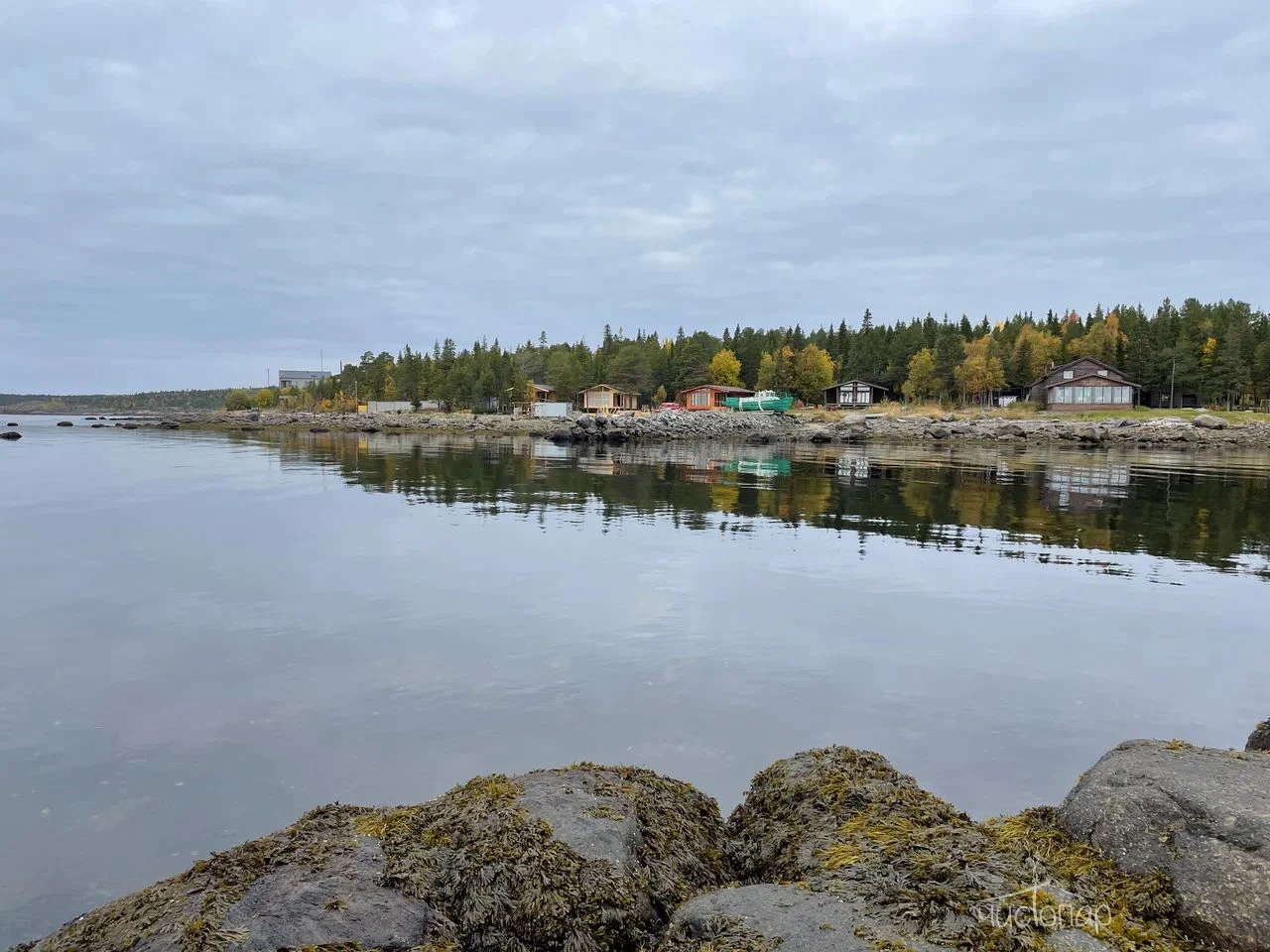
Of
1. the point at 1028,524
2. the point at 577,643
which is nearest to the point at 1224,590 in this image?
the point at 1028,524

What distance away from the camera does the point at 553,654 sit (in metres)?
10.7

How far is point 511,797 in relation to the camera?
4762 mm

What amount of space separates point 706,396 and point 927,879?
122m

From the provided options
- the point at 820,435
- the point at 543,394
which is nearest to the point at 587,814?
the point at 820,435

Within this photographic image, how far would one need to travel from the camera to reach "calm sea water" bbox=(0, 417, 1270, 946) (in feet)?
23.2

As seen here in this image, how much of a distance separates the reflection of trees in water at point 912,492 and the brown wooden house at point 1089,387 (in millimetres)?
51663

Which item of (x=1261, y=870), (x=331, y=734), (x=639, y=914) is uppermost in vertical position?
(x=1261, y=870)

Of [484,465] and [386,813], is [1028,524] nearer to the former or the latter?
[386,813]

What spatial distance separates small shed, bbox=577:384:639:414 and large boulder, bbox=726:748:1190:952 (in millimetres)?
122097

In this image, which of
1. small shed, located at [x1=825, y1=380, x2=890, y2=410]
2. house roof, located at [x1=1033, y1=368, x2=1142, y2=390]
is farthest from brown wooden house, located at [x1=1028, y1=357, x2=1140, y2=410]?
small shed, located at [x1=825, y1=380, x2=890, y2=410]

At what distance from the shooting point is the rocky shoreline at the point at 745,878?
3.50 metres

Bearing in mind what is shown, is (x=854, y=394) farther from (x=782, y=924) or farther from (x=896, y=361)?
(x=782, y=924)

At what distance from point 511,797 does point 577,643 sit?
254 inches

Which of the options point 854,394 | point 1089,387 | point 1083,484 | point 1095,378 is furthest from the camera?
point 854,394
